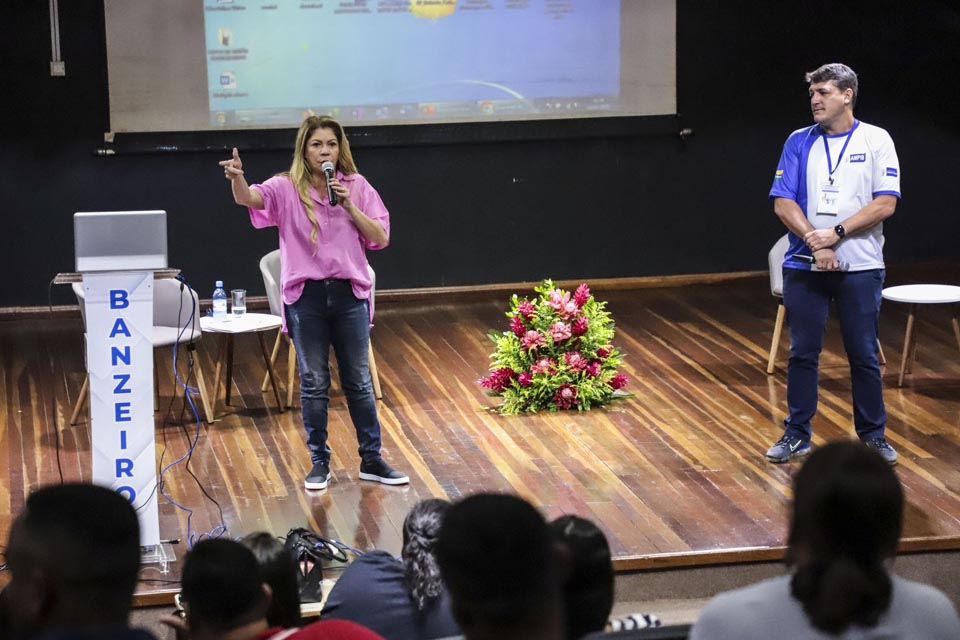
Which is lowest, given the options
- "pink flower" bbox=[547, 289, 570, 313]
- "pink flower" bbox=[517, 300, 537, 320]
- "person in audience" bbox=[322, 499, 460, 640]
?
"person in audience" bbox=[322, 499, 460, 640]

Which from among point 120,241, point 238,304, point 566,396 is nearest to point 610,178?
point 566,396

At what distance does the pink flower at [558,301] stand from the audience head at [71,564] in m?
4.93

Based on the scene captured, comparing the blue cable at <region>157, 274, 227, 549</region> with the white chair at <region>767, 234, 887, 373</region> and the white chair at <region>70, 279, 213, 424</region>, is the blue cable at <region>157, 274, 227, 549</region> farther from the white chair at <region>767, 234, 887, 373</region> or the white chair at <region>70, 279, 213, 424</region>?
the white chair at <region>767, 234, 887, 373</region>

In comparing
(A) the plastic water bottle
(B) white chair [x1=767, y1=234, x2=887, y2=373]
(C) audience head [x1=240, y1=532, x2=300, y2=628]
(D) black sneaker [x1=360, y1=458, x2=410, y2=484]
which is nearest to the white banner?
(D) black sneaker [x1=360, y1=458, x2=410, y2=484]

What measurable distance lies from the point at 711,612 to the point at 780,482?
3.59 metres

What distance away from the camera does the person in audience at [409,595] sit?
3170 millimetres

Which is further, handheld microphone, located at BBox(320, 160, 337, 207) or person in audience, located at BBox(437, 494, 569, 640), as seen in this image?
handheld microphone, located at BBox(320, 160, 337, 207)

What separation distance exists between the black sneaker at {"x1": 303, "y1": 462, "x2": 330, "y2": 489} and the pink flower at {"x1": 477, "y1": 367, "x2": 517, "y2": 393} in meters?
1.42

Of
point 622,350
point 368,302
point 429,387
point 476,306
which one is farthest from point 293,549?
point 476,306

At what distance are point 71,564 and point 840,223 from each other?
4141mm

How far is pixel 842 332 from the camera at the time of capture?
5523 mm

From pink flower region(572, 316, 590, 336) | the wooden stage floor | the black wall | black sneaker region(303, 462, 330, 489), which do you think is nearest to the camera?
the wooden stage floor

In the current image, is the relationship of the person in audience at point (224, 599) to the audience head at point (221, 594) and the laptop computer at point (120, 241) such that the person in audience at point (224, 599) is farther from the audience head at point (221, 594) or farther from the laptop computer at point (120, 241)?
the laptop computer at point (120, 241)

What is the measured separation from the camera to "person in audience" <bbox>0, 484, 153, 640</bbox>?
1.76 m
